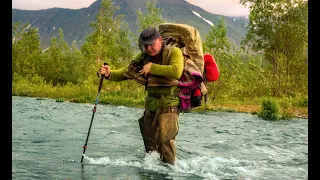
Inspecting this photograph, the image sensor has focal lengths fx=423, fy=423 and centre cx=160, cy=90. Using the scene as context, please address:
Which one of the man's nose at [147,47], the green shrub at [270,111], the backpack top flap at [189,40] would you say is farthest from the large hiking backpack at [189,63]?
the green shrub at [270,111]

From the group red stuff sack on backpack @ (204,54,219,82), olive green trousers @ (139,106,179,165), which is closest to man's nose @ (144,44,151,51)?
olive green trousers @ (139,106,179,165)

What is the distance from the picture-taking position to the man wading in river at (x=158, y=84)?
731cm

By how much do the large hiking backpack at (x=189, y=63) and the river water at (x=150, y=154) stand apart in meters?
1.33

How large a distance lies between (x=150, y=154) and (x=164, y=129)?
844 mm

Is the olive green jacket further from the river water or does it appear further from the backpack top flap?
the river water

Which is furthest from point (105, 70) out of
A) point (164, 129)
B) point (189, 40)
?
point (189, 40)

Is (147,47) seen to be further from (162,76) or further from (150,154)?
(150,154)

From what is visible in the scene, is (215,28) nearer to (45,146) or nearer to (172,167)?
(45,146)

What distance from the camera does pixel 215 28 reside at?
3616cm

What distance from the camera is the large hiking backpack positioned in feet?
25.9

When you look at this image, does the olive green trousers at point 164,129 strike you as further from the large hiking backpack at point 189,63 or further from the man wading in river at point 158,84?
the large hiking backpack at point 189,63

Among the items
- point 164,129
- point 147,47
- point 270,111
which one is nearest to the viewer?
point 147,47

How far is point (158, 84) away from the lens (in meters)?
7.73
